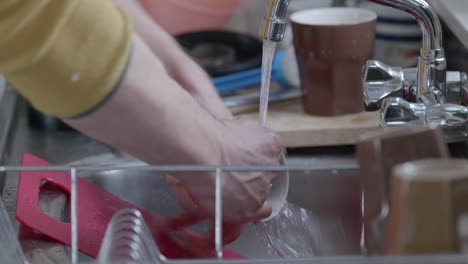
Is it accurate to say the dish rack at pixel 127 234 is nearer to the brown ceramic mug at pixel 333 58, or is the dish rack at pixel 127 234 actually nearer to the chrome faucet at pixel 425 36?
the chrome faucet at pixel 425 36

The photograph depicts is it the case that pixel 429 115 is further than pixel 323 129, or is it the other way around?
pixel 323 129

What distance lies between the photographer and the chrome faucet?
2.88 ft

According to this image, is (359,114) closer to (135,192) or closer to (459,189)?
(135,192)

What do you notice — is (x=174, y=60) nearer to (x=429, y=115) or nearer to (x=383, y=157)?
(x=429, y=115)

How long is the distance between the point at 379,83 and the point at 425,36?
0.24ft

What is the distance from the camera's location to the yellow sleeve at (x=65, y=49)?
0.62 meters

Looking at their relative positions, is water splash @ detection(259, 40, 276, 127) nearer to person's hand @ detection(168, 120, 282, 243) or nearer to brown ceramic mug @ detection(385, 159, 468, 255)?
person's hand @ detection(168, 120, 282, 243)

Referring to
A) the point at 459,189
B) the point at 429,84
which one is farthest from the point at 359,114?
the point at 459,189

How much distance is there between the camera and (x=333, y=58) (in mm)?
1152

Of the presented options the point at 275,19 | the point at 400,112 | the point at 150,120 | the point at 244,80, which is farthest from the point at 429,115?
the point at 244,80

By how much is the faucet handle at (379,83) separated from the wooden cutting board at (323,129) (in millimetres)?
182

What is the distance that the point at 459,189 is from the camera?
505mm

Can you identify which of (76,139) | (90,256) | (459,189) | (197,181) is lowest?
(76,139)

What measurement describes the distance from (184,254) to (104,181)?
0.95 feet
